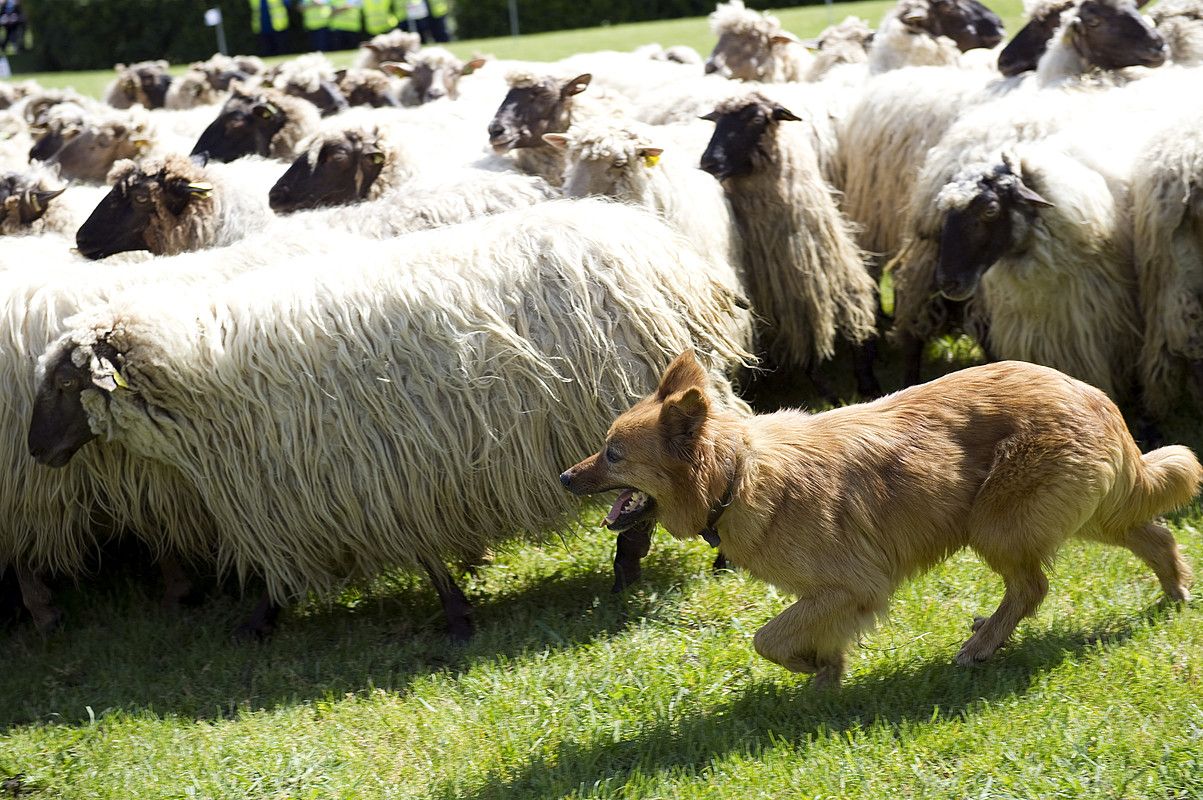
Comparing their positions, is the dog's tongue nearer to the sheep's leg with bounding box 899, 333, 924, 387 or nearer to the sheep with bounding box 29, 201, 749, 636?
the sheep with bounding box 29, 201, 749, 636

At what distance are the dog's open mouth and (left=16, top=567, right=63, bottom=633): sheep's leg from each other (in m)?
3.07

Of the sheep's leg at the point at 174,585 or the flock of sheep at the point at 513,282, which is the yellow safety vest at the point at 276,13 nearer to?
the flock of sheep at the point at 513,282

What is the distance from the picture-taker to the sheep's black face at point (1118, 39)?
7695 millimetres

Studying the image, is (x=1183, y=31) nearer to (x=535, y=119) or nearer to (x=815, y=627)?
(x=535, y=119)

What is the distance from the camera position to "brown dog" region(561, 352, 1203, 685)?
3902mm

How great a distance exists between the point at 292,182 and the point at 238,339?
2.42m

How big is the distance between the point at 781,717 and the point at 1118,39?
18.1 ft

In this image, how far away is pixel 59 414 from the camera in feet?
16.2

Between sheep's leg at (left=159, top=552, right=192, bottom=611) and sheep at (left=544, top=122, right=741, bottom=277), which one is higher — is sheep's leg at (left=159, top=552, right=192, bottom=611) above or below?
below

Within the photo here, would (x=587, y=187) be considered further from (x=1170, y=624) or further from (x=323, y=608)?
(x=1170, y=624)

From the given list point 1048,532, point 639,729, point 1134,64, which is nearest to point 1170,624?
point 1048,532

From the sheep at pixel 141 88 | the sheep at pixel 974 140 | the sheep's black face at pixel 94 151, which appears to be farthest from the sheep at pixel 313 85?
the sheep at pixel 974 140

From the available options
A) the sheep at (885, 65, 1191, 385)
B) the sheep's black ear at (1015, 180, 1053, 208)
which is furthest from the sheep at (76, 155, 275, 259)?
the sheep's black ear at (1015, 180, 1053, 208)

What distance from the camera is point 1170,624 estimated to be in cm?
434
